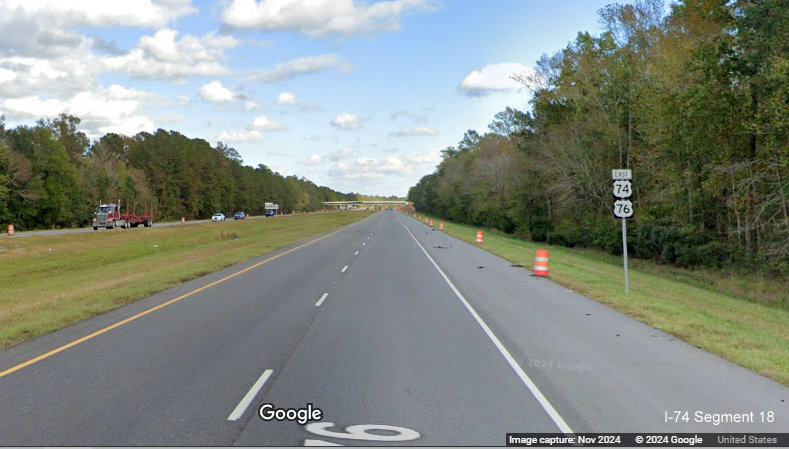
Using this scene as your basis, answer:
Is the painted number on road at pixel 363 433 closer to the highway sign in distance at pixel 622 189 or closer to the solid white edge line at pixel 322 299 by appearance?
the solid white edge line at pixel 322 299

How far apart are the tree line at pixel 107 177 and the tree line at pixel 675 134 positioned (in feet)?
186

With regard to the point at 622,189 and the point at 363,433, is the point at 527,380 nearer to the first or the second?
the point at 363,433

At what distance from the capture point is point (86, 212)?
75.4m

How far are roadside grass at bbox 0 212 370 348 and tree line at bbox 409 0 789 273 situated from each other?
2337 cm

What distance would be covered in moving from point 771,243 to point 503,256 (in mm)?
12275

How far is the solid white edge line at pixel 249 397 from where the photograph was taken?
5441 mm

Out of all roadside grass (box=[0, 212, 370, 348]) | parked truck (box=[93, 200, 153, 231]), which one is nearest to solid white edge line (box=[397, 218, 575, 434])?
roadside grass (box=[0, 212, 370, 348])

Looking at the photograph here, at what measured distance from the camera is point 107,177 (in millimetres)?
81625

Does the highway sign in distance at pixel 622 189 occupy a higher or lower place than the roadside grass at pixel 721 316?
higher

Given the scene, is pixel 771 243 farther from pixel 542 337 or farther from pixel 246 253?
pixel 246 253

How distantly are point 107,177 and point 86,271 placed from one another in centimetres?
6288

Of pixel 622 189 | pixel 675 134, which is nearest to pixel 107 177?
pixel 675 134

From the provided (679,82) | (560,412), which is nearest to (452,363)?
(560,412)

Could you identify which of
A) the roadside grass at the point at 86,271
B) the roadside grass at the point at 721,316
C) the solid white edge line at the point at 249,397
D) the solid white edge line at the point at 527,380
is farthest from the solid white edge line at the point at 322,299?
the roadside grass at the point at 721,316
